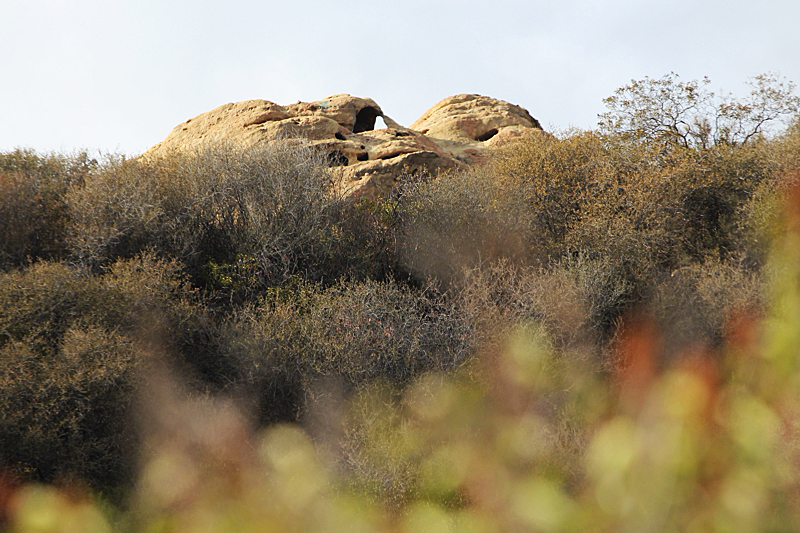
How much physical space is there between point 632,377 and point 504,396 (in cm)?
242

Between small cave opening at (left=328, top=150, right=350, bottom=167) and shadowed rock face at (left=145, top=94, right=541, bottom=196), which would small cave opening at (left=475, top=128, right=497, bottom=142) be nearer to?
shadowed rock face at (left=145, top=94, right=541, bottom=196)

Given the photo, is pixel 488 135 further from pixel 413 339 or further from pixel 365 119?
pixel 413 339

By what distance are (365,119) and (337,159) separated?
3.94 m

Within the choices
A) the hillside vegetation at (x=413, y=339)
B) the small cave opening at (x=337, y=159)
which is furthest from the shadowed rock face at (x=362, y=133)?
the hillside vegetation at (x=413, y=339)

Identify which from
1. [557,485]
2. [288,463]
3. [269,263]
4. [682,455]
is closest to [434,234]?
[269,263]

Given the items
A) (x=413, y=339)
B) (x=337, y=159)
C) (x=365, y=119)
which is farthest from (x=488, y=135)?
(x=413, y=339)

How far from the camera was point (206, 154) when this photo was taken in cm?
1491

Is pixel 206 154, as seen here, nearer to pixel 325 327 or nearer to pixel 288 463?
pixel 325 327

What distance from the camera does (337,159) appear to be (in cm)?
1695

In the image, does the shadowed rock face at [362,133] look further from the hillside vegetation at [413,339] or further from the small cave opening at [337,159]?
the hillside vegetation at [413,339]

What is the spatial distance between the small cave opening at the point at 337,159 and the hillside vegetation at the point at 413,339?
0.75 meters

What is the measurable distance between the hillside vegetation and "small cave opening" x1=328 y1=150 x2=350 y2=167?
0.75 meters

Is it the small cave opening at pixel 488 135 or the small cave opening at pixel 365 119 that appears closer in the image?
the small cave opening at pixel 365 119

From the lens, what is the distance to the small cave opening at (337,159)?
17.0 metres
